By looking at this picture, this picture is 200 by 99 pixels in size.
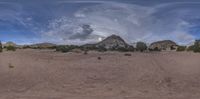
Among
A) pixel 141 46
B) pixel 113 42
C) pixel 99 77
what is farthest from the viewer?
pixel 113 42

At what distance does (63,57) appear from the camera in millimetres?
40781

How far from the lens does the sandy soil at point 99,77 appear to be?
92.9 ft

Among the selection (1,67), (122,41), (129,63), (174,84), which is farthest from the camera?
(122,41)

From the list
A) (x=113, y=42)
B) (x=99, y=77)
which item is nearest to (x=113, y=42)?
(x=113, y=42)

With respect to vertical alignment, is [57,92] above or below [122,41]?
below

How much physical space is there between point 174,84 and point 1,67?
13669 mm

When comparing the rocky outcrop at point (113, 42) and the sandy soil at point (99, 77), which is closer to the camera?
the sandy soil at point (99, 77)

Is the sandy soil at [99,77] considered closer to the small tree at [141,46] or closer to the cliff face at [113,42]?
the small tree at [141,46]

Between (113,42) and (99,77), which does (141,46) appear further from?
(99,77)

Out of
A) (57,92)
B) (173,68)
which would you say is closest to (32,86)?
(57,92)

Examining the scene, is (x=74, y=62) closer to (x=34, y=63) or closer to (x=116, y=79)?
(x=34, y=63)

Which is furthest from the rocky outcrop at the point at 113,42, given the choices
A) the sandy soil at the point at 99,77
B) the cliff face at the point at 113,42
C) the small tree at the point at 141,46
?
the sandy soil at the point at 99,77

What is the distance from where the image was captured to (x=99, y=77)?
32656mm

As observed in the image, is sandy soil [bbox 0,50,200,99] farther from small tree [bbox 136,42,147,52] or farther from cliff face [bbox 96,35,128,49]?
cliff face [bbox 96,35,128,49]
